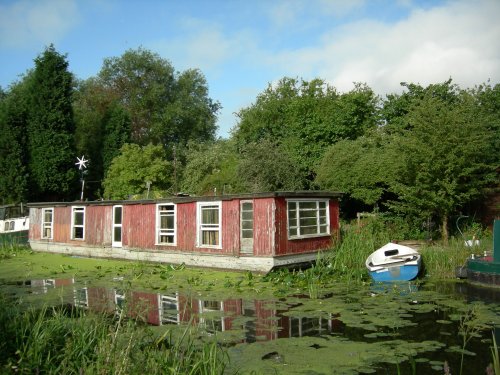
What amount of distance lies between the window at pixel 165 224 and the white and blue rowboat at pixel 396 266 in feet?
24.9

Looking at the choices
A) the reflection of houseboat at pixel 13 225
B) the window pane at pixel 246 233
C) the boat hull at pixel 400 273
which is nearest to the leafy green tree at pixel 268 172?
the window pane at pixel 246 233

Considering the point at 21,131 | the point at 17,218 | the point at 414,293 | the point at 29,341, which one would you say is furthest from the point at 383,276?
the point at 21,131

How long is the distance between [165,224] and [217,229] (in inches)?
117

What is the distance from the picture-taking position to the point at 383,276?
46.8 ft

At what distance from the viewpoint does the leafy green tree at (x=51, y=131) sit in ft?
108

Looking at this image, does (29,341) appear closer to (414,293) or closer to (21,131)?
(414,293)

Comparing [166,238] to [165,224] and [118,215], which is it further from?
[118,215]

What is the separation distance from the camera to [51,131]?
1325 inches

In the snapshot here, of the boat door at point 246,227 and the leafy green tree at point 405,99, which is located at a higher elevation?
the leafy green tree at point 405,99

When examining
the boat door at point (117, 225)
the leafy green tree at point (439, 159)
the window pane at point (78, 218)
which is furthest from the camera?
the window pane at point (78, 218)

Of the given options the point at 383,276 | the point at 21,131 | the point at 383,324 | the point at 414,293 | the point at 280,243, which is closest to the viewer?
the point at 383,324

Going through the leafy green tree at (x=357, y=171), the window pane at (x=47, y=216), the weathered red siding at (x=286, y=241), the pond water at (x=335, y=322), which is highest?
the leafy green tree at (x=357, y=171)

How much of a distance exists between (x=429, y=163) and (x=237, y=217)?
747 cm

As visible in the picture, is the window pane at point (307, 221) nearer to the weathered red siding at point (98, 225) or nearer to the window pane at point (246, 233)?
the window pane at point (246, 233)
